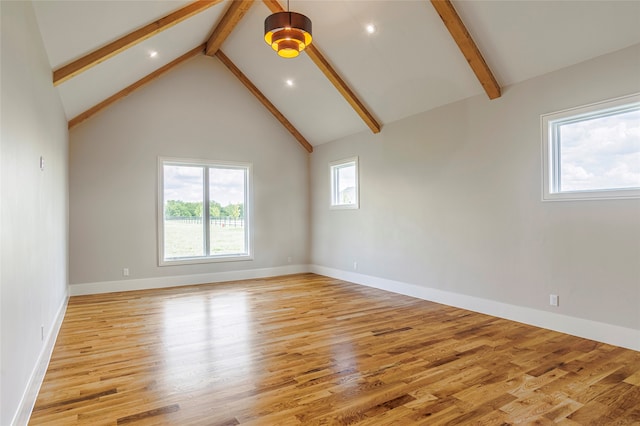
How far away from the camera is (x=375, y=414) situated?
2.22 m

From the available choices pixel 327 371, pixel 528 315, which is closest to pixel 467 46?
pixel 528 315

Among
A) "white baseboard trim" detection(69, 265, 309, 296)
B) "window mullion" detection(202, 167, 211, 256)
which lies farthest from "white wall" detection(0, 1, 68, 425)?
"window mullion" detection(202, 167, 211, 256)

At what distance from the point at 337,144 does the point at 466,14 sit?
360 centimetres

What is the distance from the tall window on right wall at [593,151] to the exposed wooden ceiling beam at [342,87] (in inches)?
105

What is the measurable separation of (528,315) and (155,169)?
598 cm

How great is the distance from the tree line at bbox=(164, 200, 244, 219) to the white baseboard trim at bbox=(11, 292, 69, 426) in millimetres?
2909

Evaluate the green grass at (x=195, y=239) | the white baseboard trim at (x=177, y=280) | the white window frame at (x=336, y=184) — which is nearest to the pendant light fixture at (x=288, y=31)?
the white window frame at (x=336, y=184)

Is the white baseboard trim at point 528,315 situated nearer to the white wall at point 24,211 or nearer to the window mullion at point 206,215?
the window mullion at point 206,215

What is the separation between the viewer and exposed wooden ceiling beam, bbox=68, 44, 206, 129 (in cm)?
567

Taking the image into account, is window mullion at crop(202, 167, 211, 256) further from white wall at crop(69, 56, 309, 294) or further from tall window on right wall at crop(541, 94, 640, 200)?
tall window on right wall at crop(541, 94, 640, 200)

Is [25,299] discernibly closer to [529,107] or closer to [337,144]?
[529,107]

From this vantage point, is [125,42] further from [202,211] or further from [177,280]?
[177,280]

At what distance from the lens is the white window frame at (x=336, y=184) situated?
669cm

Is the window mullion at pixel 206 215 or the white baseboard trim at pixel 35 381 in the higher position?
the window mullion at pixel 206 215
